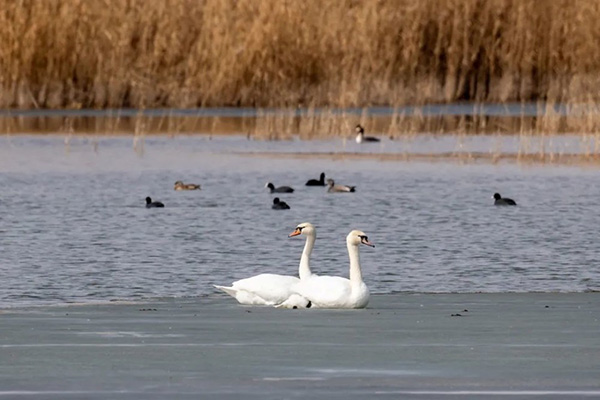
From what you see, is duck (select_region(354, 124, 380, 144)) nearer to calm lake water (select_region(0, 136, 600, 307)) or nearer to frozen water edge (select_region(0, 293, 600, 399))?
calm lake water (select_region(0, 136, 600, 307))

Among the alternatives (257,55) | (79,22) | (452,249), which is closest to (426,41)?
(257,55)

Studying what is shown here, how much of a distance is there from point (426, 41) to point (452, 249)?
19753 mm

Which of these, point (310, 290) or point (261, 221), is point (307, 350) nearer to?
point (310, 290)

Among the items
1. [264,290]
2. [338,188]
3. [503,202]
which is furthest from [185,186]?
[264,290]

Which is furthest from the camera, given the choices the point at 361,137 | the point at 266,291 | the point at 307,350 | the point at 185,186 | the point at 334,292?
the point at 361,137

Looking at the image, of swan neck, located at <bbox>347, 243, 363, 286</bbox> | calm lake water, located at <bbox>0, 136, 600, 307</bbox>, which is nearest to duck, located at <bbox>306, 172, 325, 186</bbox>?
calm lake water, located at <bbox>0, 136, 600, 307</bbox>

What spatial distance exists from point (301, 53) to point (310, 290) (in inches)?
955

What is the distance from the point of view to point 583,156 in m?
28.8

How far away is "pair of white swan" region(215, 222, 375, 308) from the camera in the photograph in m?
10.8

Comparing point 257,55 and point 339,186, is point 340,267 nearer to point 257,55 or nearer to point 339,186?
point 339,186

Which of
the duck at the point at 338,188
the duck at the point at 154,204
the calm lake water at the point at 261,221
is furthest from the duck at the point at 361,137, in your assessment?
the duck at the point at 154,204

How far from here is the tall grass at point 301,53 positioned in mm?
34844

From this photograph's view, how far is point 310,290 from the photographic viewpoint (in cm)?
1094

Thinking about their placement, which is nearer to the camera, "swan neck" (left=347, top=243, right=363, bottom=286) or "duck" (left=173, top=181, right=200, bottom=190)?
"swan neck" (left=347, top=243, right=363, bottom=286)
